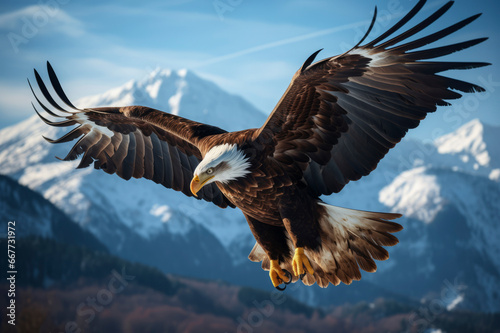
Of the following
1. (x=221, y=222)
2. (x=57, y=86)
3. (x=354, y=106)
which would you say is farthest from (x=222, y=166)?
(x=221, y=222)

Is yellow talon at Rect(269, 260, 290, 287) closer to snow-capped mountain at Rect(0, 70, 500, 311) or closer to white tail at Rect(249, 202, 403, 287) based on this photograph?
white tail at Rect(249, 202, 403, 287)

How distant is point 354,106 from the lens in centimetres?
399

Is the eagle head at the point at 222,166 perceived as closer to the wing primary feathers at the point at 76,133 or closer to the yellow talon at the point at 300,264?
the yellow talon at the point at 300,264

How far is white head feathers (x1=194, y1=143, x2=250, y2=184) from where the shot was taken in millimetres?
3656

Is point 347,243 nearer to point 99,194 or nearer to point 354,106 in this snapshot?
point 354,106

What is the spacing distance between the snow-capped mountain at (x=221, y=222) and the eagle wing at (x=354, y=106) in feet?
450

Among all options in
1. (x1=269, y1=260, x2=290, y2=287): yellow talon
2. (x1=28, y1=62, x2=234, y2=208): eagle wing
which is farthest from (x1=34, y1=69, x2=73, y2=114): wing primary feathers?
(x1=269, y1=260, x2=290, y2=287): yellow talon

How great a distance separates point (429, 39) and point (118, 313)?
81580 millimetres

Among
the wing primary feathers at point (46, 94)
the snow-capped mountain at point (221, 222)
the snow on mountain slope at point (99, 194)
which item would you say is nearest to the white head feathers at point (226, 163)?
the wing primary feathers at point (46, 94)

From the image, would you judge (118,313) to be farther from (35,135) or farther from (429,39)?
(35,135)

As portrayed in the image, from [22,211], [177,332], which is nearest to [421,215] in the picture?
[177,332]

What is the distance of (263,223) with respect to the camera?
4293 mm

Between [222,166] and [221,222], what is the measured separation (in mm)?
177454

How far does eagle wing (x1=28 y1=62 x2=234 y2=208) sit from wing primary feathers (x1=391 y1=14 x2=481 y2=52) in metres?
2.21
